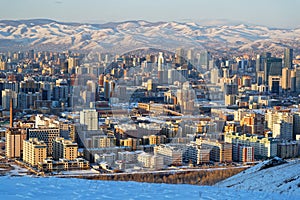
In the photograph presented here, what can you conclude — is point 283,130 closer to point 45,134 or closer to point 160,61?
point 45,134

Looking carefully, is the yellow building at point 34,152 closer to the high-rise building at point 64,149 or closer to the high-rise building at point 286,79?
the high-rise building at point 64,149

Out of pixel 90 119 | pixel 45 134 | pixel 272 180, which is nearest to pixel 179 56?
pixel 90 119

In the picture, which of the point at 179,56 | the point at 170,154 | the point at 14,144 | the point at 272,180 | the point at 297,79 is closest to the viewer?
the point at 272,180

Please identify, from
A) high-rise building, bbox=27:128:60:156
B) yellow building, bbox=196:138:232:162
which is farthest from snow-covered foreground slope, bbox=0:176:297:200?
high-rise building, bbox=27:128:60:156

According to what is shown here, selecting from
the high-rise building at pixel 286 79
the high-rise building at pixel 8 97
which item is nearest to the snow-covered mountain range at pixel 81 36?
the high-rise building at pixel 286 79

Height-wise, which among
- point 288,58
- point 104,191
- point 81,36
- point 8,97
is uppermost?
point 81,36

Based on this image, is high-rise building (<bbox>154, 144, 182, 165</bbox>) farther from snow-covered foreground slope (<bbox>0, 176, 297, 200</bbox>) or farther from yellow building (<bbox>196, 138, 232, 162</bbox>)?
snow-covered foreground slope (<bbox>0, 176, 297, 200</bbox>)

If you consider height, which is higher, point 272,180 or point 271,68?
point 271,68
